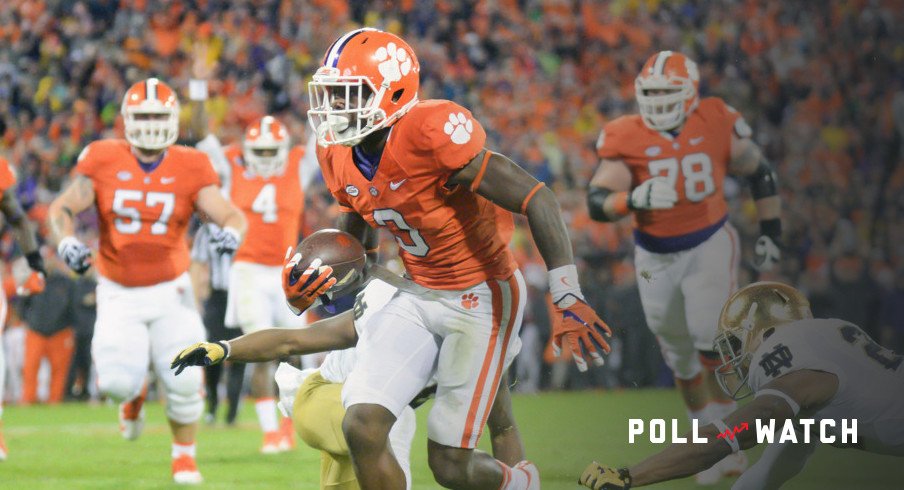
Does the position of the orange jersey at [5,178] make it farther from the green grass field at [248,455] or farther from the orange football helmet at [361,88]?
the orange football helmet at [361,88]

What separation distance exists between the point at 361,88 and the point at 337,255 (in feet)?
1.94

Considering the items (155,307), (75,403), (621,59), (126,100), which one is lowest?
(75,403)

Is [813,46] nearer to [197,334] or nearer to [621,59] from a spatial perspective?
[621,59]

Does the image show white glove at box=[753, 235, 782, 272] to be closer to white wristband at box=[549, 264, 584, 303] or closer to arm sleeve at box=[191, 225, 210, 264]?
white wristband at box=[549, 264, 584, 303]

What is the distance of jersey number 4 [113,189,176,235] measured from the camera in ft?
21.4

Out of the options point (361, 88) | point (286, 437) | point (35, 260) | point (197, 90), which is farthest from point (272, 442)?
point (361, 88)

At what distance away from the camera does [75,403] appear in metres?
12.6

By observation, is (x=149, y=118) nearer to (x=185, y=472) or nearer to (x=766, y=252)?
(x=185, y=472)

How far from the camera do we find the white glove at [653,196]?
20.1 feet

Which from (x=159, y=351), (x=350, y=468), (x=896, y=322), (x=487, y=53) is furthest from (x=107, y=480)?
(x=487, y=53)

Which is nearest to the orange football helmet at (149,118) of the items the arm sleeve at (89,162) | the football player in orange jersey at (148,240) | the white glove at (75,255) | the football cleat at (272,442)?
the football player in orange jersey at (148,240)

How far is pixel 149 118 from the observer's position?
6645 millimetres

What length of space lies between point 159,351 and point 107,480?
2.36 feet

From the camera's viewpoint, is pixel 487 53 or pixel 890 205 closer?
pixel 890 205
